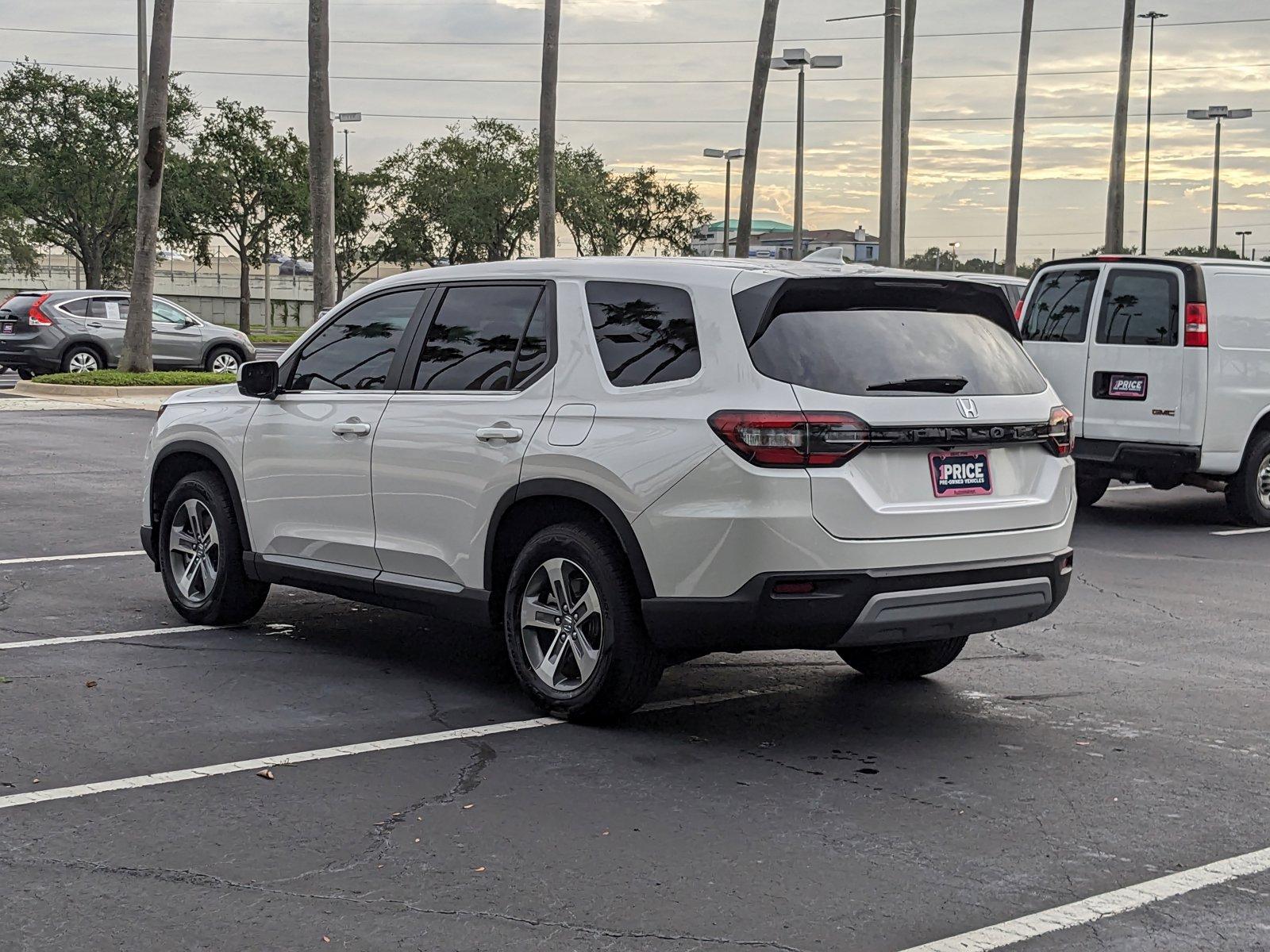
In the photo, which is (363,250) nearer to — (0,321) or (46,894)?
(0,321)

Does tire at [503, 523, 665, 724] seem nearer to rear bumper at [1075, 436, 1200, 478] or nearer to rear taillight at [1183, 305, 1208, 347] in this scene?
rear bumper at [1075, 436, 1200, 478]

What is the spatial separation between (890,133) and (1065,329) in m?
13.1

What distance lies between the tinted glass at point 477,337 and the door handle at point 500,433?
210 millimetres

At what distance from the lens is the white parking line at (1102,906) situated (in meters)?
4.24

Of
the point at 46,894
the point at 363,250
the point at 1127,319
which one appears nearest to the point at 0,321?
the point at 1127,319

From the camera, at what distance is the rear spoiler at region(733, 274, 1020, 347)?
6086 mm

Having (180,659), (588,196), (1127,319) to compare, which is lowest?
(180,659)

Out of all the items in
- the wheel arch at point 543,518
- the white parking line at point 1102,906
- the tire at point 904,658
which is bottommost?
the white parking line at point 1102,906

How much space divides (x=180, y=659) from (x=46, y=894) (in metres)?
3.23

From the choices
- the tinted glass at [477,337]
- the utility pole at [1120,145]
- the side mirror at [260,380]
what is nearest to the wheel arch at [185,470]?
the side mirror at [260,380]

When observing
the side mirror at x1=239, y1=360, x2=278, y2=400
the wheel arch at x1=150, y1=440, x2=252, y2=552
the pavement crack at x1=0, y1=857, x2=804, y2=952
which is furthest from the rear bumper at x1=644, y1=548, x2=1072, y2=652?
the wheel arch at x1=150, y1=440, x2=252, y2=552

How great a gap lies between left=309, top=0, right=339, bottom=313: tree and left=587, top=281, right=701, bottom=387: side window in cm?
2141

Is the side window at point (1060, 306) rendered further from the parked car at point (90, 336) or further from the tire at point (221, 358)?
the tire at point (221, 358)

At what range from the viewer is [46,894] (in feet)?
14.8
